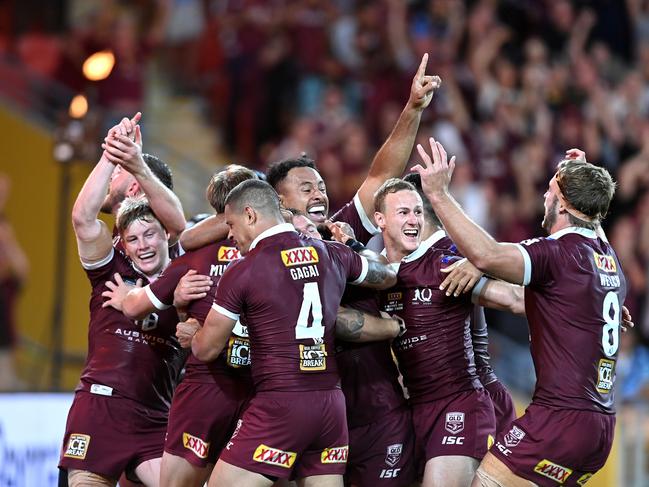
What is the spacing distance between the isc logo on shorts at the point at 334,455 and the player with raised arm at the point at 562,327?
801 mm

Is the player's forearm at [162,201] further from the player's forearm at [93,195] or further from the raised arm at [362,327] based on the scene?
the raised arm at [362,327]

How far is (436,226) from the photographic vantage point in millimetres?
7910

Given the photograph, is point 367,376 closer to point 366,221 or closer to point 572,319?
point 366,221

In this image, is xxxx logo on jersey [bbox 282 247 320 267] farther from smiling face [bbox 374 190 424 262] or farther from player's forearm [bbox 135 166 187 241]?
player's forearm [bbox 135 166 187 241]

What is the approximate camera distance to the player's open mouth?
318 inches

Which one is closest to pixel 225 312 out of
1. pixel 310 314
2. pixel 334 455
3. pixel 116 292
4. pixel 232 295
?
pixel 232 295

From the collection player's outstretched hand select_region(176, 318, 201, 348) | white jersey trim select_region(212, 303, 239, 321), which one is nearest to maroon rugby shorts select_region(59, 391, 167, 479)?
player's outstretched hand select_region(176, 318, 201, 348)

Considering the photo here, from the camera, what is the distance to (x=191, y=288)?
7.38m

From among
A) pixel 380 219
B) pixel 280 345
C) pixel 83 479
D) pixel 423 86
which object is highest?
pixel 423 86

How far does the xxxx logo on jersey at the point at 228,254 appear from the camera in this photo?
299 inches

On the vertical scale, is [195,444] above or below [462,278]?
below

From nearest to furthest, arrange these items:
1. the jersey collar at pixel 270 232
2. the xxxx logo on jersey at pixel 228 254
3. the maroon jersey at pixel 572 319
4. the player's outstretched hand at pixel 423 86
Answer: the maroon jersey at pixel 572 319 < the jersey collar at pixel 270 232 < the xxxx logo on jersey at pixel 228 254 < the player's outstretched hand at pixel 423 86

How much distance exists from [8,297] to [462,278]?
8120mm

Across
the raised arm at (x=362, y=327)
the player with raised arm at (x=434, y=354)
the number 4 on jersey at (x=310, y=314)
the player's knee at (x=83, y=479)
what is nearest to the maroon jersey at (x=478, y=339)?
the player with raised arm at (x=434, y=354)
